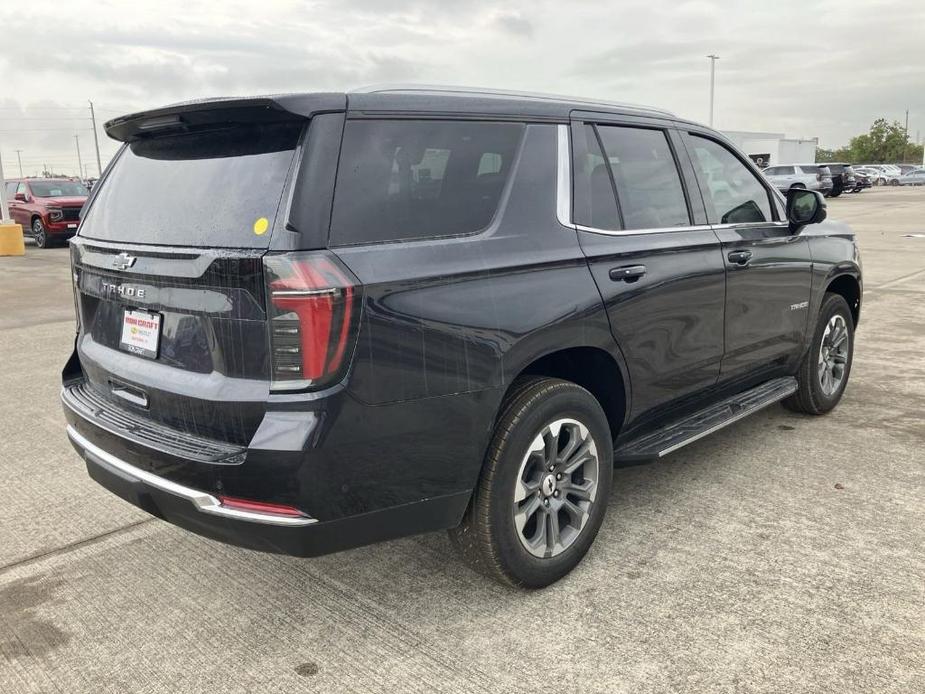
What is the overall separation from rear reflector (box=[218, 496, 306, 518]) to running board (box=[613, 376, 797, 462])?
1.51 meters

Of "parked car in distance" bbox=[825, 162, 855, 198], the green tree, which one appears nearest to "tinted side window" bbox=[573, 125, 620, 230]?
"parked car in distance" bbox=[825, 162, 855, 198]

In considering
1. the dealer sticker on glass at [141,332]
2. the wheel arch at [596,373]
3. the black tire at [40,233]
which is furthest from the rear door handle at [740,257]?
the black tire at [40,233]

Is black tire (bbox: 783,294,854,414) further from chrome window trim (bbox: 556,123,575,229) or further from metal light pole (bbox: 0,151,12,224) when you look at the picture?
metal light pole (bbox: 0,151,12,224)

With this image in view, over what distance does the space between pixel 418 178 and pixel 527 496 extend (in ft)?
3.88

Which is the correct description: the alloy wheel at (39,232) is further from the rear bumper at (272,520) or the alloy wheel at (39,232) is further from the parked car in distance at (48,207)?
the rear bumper at (272,520)

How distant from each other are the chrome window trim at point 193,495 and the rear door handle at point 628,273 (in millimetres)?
1529

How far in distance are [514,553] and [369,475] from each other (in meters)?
0.70

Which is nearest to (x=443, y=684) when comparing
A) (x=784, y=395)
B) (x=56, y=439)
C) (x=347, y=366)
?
(x=347, y=366)

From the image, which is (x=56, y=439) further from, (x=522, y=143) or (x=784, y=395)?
(x=784, y=395)

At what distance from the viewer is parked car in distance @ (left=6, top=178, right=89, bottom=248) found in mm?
19938

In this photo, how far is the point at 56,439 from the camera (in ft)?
15.8

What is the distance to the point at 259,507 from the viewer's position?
7.77 feet

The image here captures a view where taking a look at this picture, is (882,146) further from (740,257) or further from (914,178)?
(740,257)

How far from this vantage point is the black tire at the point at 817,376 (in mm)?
4777
